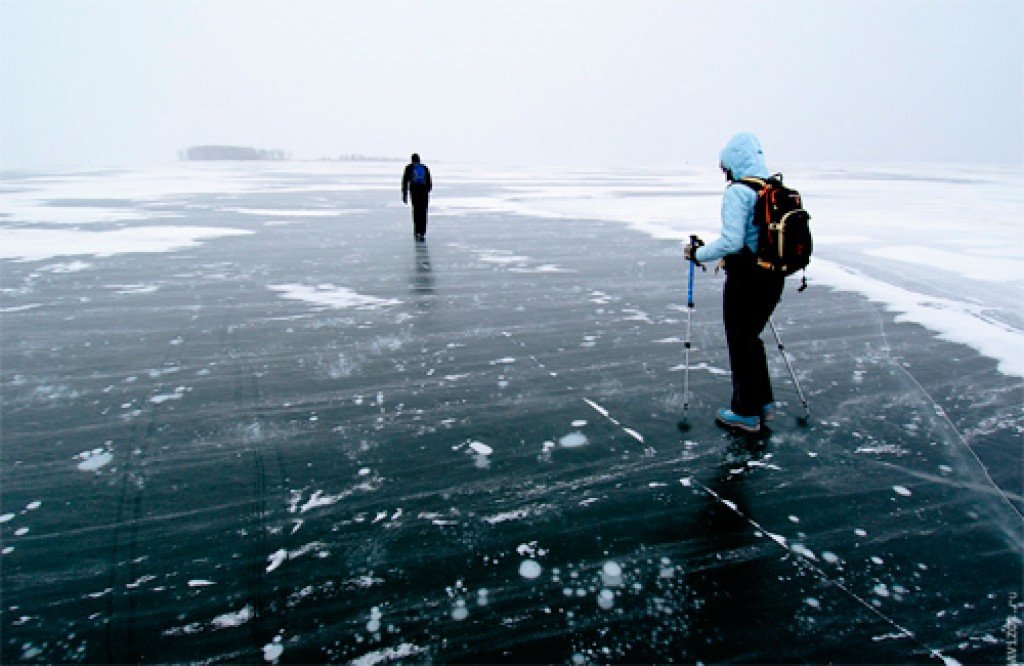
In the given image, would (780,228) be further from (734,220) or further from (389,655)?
(389,655)

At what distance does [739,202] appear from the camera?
13.4 ft

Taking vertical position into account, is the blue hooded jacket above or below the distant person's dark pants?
above

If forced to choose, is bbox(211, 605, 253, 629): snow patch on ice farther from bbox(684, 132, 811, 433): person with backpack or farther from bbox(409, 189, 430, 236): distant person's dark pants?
bbox(409, 189, 430, 236): distant person's dark pants

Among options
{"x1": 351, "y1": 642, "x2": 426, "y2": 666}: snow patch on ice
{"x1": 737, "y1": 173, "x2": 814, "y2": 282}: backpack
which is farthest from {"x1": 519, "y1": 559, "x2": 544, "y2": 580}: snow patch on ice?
{"x1": 737, "y1": 173, "x2": 814, "y2": 282}: backpack

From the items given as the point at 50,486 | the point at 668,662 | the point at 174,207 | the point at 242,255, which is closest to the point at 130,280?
the point at 242,255

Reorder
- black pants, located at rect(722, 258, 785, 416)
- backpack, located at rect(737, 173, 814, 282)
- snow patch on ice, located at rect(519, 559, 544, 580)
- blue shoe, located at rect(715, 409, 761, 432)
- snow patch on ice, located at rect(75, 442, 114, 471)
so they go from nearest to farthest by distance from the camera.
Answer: snow patch on ice, located at rect(519, 559, 544, 580) < backpack, located at rect(737, 173, 814, 282) < snow patch on ice, located at rect(75, 442, 114, 471) < black pants, located at rect(722, 258, 785, 416) < blue shoe, located at rect(715, 409, 761, 432)

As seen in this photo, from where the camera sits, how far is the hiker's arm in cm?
410

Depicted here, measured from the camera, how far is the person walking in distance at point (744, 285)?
4.13 meters

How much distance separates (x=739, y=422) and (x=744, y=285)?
1.03 meters

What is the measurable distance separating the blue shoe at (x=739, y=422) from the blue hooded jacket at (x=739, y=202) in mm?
1253

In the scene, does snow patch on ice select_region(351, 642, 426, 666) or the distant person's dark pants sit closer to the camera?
snow patch on ice select_region(351, 642, 426, 666)

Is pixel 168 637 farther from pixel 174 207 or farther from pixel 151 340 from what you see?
pixel 174 207

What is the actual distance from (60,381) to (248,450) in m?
2.53

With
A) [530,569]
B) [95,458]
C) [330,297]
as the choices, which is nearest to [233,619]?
[530,569]
